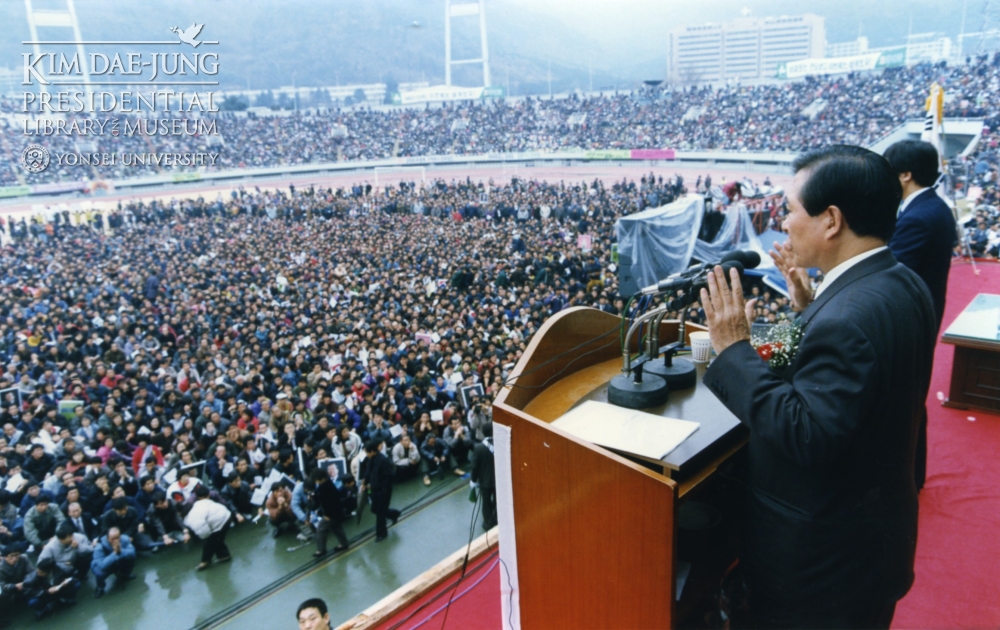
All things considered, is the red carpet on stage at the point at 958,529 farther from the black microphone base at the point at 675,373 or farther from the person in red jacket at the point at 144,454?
the person in red jacket at the point at 144,454

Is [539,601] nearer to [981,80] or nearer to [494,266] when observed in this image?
[494,266]

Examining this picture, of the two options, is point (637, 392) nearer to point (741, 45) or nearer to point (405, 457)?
point (405, 457)

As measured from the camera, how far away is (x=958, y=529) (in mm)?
2311

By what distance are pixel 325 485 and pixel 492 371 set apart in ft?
8.09

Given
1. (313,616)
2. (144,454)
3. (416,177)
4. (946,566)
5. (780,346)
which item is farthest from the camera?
(416,177)

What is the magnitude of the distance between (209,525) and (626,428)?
4534 millimetres

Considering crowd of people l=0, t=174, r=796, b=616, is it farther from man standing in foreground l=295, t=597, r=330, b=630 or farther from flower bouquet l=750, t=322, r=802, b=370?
flower bouquet l=750, t=322, r=802, b=370

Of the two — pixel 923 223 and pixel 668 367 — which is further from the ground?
pixel 923 223

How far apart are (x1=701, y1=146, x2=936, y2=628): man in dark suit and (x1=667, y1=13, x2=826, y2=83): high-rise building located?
353 ft

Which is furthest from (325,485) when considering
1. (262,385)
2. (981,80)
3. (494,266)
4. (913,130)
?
(981,80)

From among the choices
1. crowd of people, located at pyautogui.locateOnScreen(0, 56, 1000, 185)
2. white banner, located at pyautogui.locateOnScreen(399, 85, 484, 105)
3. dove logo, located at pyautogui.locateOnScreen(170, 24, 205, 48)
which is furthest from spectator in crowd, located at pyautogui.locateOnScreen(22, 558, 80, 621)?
white banner, located at pyautogui.locateOnScreen(399, 85, 484, 105)

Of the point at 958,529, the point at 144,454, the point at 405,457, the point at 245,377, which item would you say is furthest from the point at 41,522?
the point at 958,529

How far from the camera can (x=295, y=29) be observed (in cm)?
12719

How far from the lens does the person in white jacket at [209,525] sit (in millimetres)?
4645
